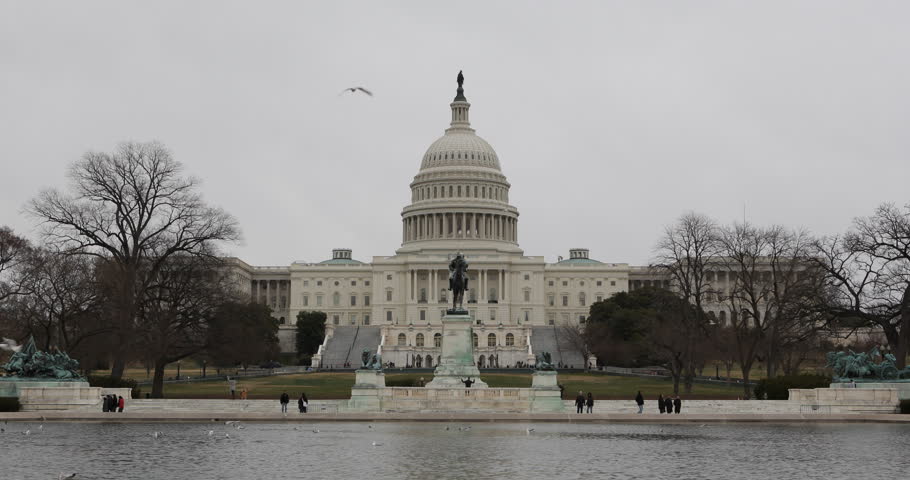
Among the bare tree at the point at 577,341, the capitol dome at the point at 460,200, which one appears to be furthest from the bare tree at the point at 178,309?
the capitol dome at the point at 460,200

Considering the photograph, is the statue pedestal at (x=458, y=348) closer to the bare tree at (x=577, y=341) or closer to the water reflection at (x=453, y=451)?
the water reflection at (x=453, y=451)

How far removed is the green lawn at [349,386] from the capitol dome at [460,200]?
71.4 metres

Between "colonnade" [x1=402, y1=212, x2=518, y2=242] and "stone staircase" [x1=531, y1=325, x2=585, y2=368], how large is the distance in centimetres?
2487

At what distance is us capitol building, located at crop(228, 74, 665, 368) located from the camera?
527 ft

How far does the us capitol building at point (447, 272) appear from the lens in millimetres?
160750

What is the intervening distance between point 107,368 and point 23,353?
5234 centimetres

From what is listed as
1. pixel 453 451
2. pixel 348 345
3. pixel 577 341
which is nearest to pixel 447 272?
pixel 348 345

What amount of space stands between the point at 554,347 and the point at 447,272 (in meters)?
32.8

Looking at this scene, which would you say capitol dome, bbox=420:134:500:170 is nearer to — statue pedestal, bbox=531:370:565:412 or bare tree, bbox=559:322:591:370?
bare tree, bbox=559:322:591:370

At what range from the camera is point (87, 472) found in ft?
80.9

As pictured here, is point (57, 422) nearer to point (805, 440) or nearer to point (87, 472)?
point (87, 472)

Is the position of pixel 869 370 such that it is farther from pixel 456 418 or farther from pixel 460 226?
pixel 460 226

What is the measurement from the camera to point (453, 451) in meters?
29.7

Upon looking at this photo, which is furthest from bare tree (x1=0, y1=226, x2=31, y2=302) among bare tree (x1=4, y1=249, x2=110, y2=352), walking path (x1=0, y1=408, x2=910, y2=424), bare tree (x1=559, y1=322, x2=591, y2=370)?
bare tree (x1=559, y1=322, x2=591, y2=370)
